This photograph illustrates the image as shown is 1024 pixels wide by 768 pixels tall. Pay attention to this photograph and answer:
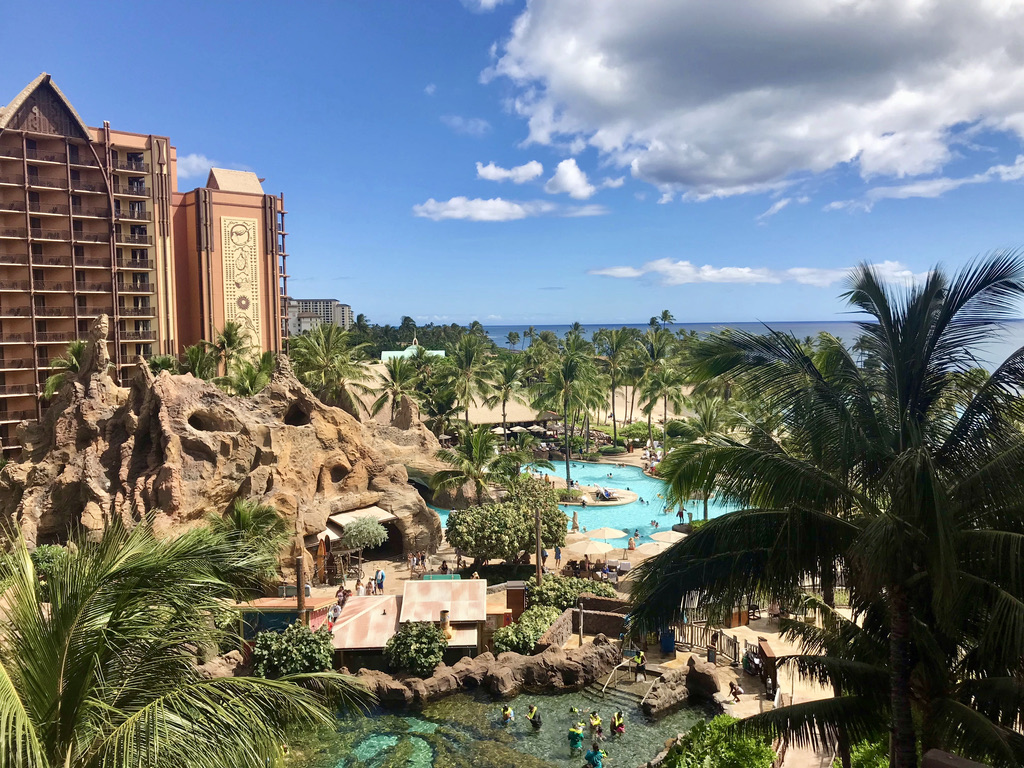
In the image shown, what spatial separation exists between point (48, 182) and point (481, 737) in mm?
42140

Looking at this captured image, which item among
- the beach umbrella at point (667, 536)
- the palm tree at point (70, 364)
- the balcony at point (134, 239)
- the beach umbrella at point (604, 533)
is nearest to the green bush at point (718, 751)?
the beach umbrella at point (667, 536)

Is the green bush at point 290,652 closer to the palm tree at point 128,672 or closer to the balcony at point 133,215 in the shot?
the palm tree at point 128,672

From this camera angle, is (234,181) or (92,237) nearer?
(92,237)

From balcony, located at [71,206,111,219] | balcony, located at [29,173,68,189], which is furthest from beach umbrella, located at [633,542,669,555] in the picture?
balcony, located at [29,173,68,189]

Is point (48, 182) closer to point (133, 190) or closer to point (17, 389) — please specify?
point (133, 190)

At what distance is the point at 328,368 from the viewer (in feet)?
127

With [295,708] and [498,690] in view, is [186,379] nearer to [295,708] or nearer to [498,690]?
[498,690]

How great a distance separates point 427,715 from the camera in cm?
1758

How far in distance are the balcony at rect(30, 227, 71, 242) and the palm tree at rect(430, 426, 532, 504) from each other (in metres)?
29.5

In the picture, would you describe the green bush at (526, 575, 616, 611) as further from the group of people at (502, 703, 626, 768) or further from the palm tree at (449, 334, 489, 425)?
the palm tree at (449, 334, 489, 425)

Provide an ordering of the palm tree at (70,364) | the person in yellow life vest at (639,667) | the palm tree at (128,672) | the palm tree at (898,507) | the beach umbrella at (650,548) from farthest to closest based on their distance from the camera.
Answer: the beach umbrella at (650,548), the palm tree at (70,364), the person in yellow life vest at (639,667), the palm tree at (898,507), the palm tree at (128,672)

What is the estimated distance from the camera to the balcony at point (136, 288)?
4444 cm

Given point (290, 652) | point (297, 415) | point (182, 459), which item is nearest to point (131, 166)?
point (297, 415)

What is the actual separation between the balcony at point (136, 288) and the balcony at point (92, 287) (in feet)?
2.39
